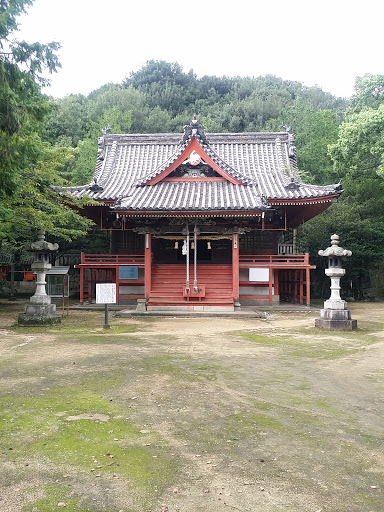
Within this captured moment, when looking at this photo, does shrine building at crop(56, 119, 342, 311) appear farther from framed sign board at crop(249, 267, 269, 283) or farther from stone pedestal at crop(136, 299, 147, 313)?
stone pedestal at crop(136, 299, 147, 313)

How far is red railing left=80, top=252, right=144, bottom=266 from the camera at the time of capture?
18.8m

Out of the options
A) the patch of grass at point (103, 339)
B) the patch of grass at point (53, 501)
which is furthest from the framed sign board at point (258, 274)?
the patch of grass at point (53, 501)

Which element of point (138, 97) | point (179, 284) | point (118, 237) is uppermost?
point (138, 97)

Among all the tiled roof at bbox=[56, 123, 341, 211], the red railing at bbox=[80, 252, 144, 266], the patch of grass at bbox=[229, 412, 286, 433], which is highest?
the tiled roof at bbox=[56, 123, 341, 211]

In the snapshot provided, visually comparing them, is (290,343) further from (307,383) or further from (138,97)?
(138,97)

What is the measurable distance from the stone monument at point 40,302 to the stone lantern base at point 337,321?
8.39 m

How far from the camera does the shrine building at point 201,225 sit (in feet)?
56.5

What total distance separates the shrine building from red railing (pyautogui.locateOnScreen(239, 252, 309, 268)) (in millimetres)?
49

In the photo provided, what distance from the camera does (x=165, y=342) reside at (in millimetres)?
9656

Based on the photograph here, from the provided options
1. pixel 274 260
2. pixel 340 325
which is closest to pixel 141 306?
pixel 274 260

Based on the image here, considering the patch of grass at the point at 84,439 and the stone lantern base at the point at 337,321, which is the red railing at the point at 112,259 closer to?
the stone lantern base at the point at 337,321

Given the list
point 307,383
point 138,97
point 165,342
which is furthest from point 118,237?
point 138,97

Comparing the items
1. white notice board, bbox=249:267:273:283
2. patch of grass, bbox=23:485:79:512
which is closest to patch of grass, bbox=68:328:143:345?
patch of grass, bbox=23:485:79:512

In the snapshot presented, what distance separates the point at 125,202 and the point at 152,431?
554 inches
